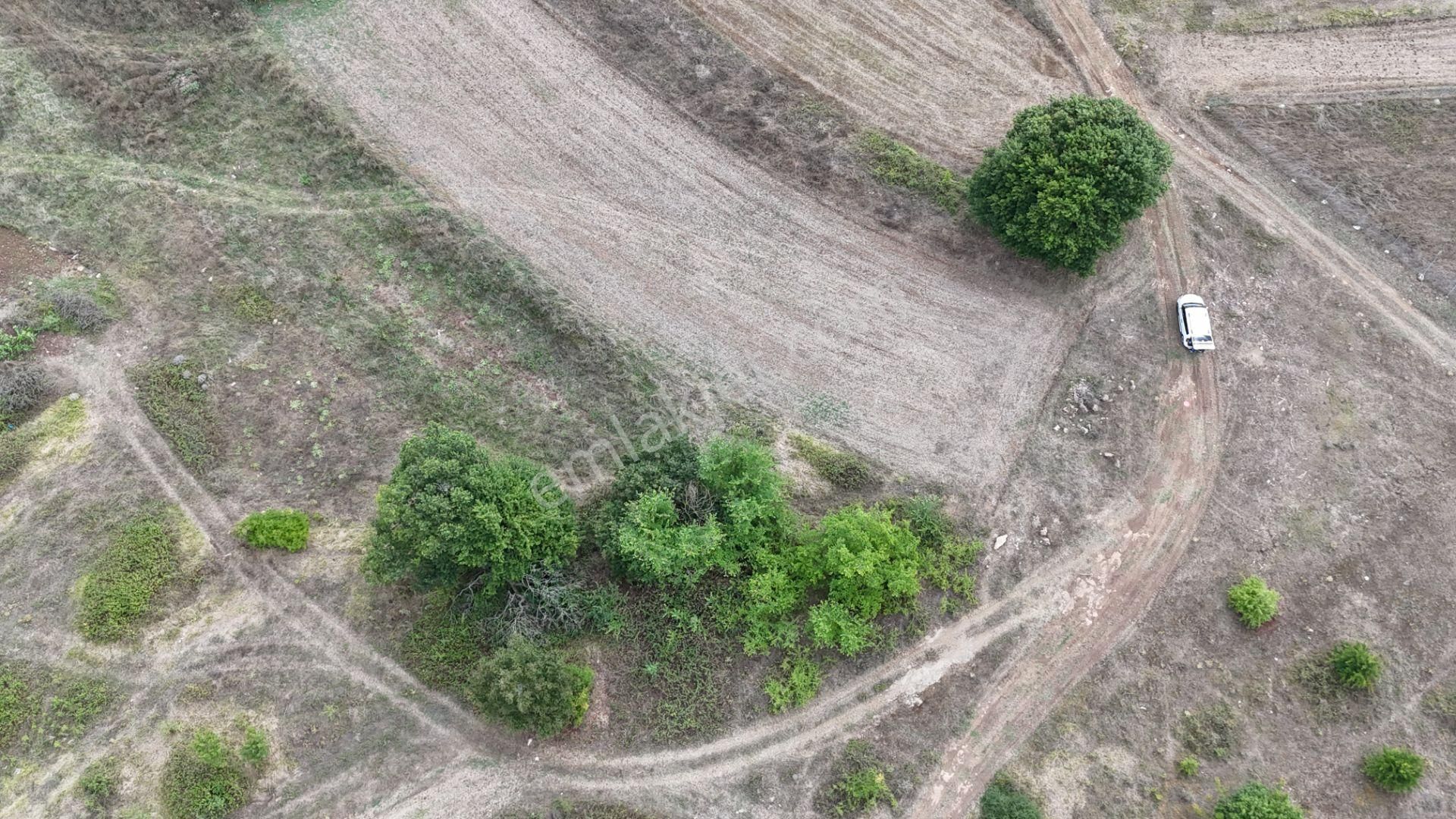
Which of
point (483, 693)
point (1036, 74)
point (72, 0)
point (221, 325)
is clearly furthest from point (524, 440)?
point (72, 0)

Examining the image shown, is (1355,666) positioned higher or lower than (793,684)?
higher

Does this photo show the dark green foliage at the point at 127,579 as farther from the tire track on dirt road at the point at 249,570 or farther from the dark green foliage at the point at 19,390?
the dark green foliage at the point at 19,390

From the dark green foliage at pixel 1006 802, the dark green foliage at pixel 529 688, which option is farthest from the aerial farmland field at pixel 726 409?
the dark green foliage at pixel 529 688

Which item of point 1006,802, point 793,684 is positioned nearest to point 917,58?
point 793,684

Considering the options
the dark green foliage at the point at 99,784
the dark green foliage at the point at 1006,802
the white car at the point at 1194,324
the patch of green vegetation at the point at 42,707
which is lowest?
the dark green foliage at the point at 99,784

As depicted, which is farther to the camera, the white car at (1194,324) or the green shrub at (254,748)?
the white car at (1194,324)

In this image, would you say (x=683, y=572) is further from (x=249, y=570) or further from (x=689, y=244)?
(x=249, y=570)
